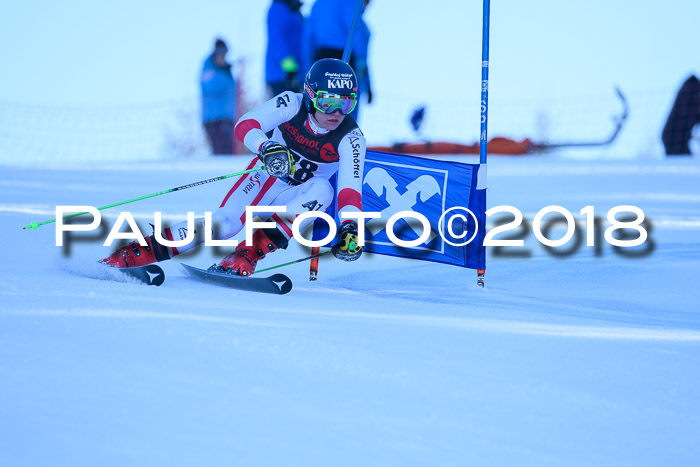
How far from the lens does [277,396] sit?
2.68 metres

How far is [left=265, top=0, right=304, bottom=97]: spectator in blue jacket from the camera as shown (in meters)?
10.7

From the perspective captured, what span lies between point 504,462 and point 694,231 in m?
6.02

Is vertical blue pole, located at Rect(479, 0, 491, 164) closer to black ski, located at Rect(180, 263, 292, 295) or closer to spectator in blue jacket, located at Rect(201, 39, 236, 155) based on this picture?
black ski, located at Rect(180, 263, 292, 295)

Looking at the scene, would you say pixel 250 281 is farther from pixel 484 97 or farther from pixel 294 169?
pixel 484 97

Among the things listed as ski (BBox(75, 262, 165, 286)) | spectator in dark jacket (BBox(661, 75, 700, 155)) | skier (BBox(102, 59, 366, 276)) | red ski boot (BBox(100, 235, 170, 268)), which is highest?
spectator in dark jacket (BBox(661, 75, 700, 155))

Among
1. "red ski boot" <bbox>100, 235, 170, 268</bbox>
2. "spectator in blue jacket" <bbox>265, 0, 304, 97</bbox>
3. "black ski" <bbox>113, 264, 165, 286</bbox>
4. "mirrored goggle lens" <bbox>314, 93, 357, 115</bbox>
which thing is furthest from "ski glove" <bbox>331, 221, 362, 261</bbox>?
→ "spectator in blue jacket" <bbox>265, 0, 304, 97</bbox>

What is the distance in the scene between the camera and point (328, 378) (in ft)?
9.44

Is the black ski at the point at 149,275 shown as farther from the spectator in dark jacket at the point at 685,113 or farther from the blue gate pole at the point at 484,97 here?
the spectator in dark jacket at the point at 685,113

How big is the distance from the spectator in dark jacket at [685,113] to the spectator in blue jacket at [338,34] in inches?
231

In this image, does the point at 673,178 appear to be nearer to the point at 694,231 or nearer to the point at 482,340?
the point at 694,231

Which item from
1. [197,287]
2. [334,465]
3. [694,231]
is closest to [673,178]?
[694,231]

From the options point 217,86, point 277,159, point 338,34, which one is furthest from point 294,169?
point 217,86

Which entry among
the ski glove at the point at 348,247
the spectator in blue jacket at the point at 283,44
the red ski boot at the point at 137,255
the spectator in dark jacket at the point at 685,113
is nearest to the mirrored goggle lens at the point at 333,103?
the ski glove at the point at 348,247

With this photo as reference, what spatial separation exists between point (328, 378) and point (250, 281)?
217 cm
